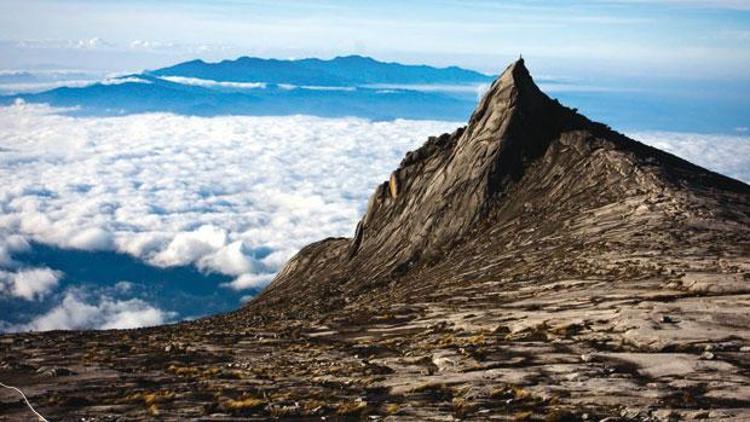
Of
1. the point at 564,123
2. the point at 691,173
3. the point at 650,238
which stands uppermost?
the point at 564,123

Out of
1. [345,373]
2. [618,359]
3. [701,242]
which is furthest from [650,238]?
[345,373]

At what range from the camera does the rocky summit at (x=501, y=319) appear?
21.8 meters

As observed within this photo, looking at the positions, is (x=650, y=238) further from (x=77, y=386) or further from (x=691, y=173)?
(x=77, y=386)

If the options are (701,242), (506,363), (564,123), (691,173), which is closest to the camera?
(506,363)

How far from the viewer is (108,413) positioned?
73.8ft

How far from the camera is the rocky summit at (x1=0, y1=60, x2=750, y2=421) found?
21.8 meters

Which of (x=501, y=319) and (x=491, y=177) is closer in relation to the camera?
(x=501, y=319)

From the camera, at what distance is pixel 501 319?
1299 inches

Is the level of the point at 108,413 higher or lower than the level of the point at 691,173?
lower

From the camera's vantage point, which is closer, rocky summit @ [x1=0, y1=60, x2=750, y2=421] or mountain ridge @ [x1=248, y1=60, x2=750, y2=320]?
rocky summit @ [x1=0, y1=60, x2=750, y2=421]

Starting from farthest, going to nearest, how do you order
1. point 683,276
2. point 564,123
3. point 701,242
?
point 564,123 → point 701,242 → point 683,276

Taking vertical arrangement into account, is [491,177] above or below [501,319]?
above

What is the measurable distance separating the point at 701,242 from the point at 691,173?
2284cm

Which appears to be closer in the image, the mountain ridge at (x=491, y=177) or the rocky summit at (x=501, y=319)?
the rocky summit at (x=501, y=319)
